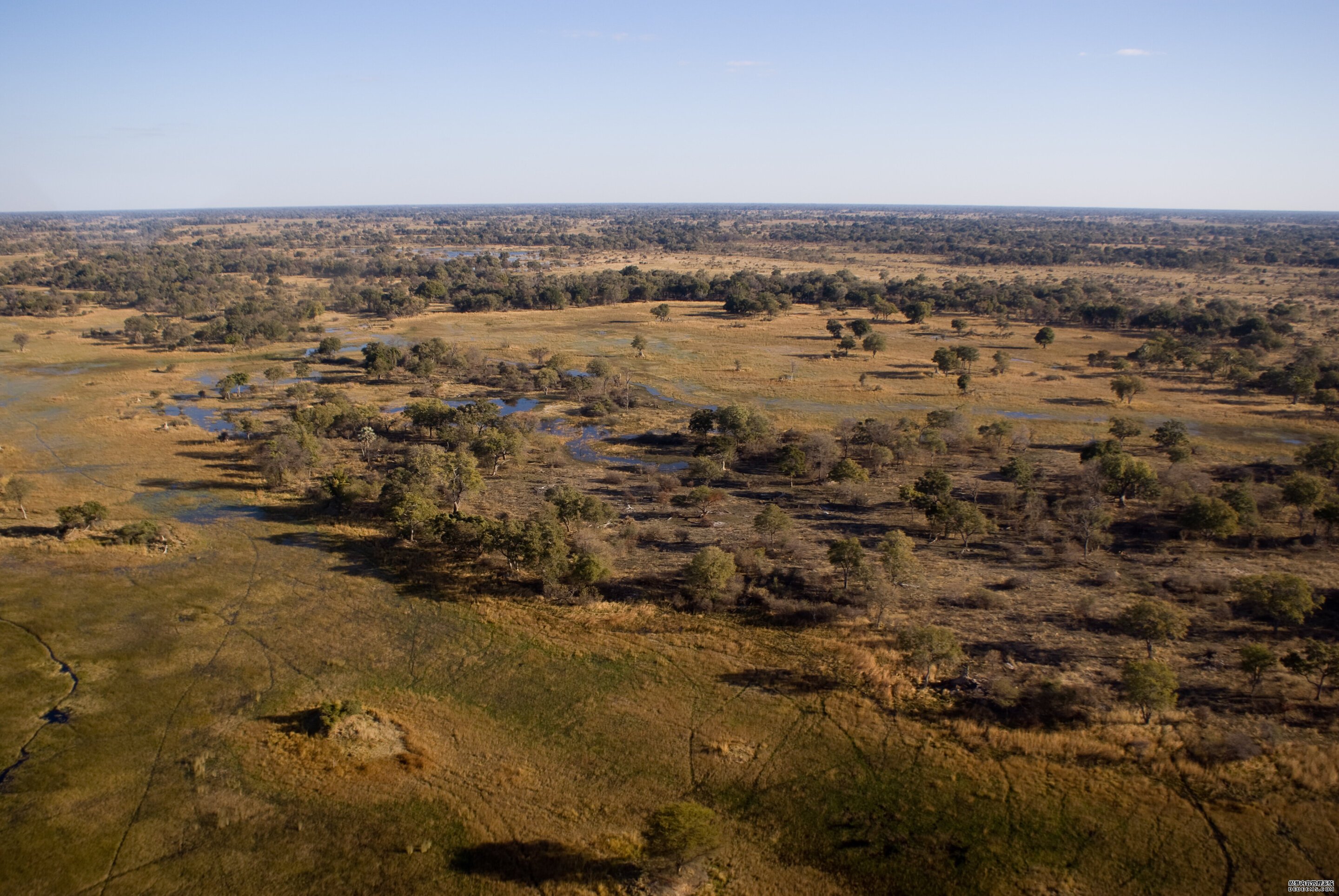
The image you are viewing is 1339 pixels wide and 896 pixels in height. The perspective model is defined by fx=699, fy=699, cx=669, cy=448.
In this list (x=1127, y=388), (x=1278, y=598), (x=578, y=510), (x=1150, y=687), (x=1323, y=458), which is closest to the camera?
(x=1150, y=687)

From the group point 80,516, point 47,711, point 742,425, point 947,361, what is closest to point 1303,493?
point 742,425

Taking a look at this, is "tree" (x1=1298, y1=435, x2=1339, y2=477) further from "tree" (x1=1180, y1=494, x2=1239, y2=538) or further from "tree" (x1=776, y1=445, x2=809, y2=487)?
"tree" (x1=776, y1=445, x2=809, y2=487)

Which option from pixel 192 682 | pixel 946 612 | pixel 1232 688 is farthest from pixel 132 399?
pixel 1232 688

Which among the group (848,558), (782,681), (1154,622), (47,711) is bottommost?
(47,711)

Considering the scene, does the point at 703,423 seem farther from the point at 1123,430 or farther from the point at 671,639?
the point at 1123,430

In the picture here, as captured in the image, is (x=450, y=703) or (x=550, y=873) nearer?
(x=550, y=873)

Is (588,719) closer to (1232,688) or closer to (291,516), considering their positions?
(1232,688)
